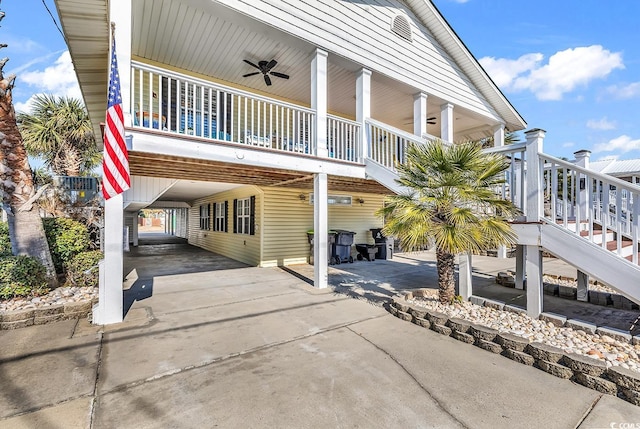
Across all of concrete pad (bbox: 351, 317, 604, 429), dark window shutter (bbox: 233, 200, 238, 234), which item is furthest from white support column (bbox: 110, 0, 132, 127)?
dark window shutter (bbox: 233, 200, 238, 234)

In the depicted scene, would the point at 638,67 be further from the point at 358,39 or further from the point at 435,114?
the point at 358,39

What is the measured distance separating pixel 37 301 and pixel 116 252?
1557 mm

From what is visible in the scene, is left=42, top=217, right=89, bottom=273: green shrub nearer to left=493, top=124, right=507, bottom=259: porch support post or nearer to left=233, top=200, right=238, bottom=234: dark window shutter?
left=233, top=200, right=238, bottom=234: dark window shutter

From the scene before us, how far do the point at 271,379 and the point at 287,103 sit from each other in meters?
5.00

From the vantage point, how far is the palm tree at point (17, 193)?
490 centimetres

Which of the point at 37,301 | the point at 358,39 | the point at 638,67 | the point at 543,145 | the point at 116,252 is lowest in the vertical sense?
the point at 37,301

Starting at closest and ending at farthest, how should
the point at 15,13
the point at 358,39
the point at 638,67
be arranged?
the point at 15,13 < the point at 358,39 < the point at 638,67

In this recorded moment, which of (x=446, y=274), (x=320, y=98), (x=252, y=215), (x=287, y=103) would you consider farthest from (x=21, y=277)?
(x=446, y=274)

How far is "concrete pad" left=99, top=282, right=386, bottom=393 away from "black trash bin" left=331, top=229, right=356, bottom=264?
404 centimetres

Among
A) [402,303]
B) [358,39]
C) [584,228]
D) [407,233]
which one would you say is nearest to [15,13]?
[358,39]

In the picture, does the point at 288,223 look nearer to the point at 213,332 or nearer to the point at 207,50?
the point at 207,50

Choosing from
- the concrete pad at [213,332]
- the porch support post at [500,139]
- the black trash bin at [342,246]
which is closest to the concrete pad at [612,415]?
the concrete pad at [213,332]

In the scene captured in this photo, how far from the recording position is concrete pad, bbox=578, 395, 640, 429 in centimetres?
227

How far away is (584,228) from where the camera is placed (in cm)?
486
